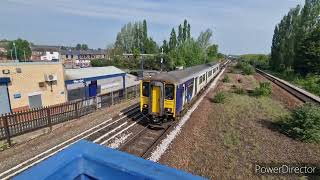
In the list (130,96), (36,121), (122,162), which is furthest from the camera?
(130,96)

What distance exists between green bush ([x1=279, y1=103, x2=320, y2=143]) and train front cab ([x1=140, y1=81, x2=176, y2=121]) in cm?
669

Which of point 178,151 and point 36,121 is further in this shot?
point 36,121

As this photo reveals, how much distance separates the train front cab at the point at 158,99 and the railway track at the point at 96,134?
182 cm

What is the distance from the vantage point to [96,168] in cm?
228

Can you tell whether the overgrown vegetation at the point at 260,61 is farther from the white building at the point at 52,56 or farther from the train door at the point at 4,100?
the train door at the point at 4,100

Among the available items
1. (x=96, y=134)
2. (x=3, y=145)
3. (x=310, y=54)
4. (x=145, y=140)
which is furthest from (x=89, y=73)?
(x=310, y=54)

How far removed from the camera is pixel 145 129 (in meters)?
12.8

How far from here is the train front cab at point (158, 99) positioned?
1260cm

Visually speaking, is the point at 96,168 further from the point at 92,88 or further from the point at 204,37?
the point at 204,37

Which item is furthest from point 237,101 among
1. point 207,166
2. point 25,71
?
point 25,71

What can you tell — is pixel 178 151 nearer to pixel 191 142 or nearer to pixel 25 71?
pixel 191 142

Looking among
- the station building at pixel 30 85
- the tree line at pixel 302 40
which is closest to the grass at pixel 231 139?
the station building at pixel 30 85

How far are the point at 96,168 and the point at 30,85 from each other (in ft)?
56.1

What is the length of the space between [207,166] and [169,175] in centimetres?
723
